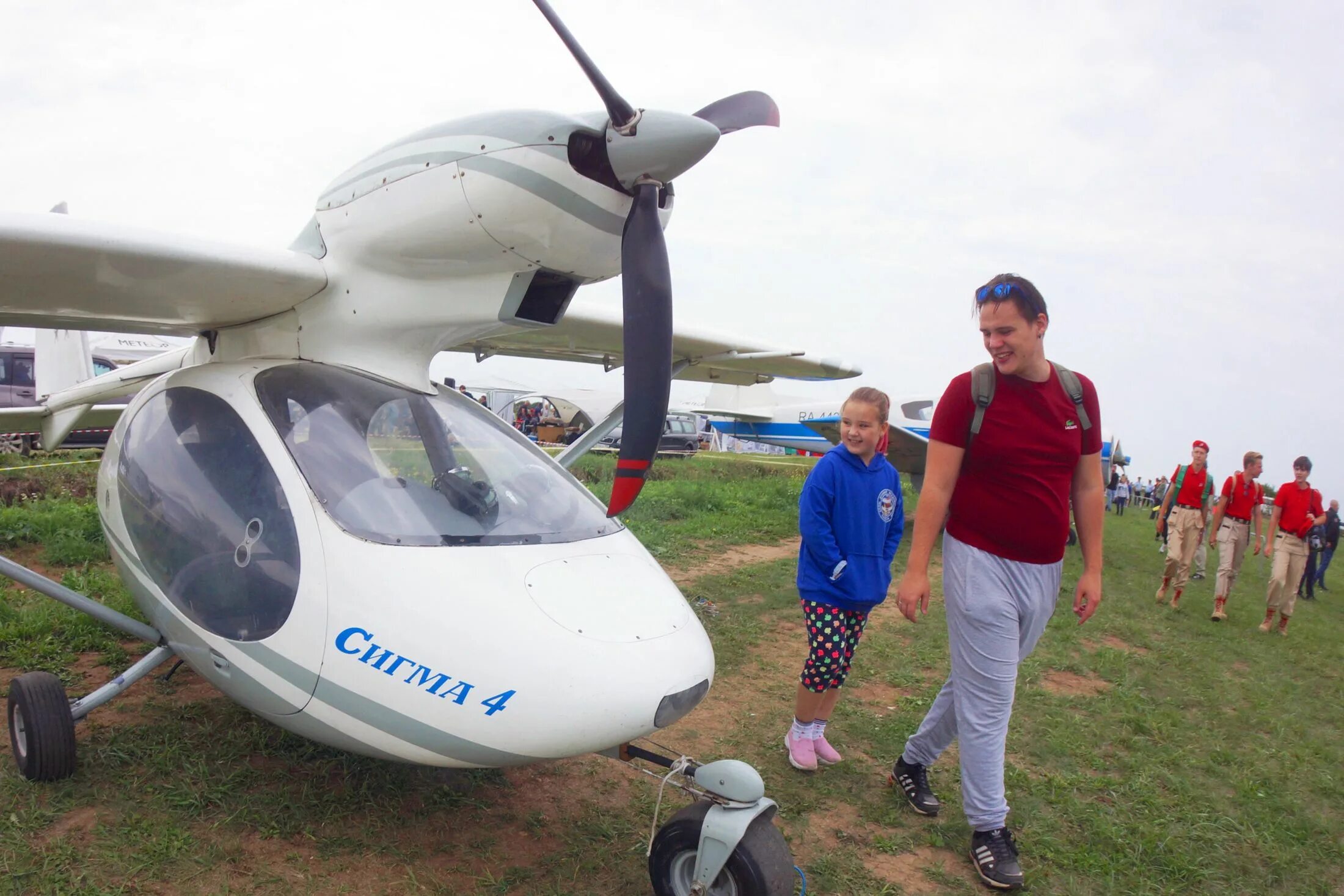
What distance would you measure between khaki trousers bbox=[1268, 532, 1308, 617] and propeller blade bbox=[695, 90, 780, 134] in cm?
790

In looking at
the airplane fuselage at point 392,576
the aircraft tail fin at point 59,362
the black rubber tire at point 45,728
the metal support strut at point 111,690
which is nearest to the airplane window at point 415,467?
the airplane fuselage at point 392,576

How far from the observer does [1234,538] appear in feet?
27.1

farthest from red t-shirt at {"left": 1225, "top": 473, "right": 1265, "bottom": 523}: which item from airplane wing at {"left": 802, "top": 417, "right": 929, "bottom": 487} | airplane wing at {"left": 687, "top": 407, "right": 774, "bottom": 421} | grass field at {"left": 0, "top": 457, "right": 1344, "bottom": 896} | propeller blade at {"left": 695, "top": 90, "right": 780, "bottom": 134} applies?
airplane wing at {"left": 687, "top": 407, "right": 774, "bottom": 421}

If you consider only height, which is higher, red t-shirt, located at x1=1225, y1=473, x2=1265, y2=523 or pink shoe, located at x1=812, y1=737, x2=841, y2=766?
red t-shirt, located at x1=1225, y1=473, x2=1265, y2=523

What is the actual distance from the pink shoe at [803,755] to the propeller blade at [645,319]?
1.79 m

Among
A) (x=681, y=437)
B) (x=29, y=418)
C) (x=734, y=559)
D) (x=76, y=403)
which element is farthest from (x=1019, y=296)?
(x=681, y=437)

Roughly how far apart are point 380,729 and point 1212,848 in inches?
134

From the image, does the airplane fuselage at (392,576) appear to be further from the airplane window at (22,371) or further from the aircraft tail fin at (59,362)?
the airplane window at (22,371)

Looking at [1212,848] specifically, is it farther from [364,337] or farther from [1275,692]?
[364,337]

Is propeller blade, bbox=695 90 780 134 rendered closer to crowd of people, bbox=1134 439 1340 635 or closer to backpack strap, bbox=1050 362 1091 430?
backpack strap, bbox=1050 362 1091 430

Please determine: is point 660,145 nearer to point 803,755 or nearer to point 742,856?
point 742,856

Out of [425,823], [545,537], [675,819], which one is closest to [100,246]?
[545,537]

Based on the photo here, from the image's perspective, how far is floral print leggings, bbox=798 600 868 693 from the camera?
3439 millimetres

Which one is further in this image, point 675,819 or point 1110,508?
point 1110,508
